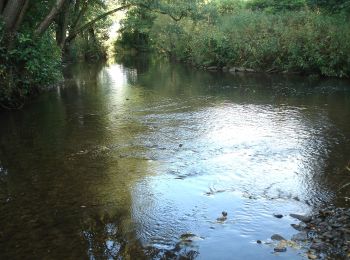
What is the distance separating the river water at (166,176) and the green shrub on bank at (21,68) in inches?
23.1

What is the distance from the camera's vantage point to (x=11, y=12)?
12805 millimetres

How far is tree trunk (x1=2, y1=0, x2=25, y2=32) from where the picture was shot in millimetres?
12758

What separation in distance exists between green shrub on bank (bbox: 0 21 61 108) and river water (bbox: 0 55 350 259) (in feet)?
1.93

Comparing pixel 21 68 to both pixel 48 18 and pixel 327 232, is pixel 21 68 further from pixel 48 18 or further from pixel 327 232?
pixel 327 232

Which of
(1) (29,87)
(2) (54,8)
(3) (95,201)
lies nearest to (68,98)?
(1) (29,87)

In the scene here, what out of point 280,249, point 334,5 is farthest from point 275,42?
point 280,249

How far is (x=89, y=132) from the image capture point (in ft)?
34.1

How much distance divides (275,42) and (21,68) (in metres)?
14.1

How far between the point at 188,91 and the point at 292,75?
24.4 ft

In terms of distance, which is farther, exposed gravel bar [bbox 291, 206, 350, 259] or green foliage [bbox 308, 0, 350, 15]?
green foliage [bbox 308, 0, 350, 15]

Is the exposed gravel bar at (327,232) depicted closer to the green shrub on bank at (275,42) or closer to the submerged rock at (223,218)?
the submerged rock at (223,218)

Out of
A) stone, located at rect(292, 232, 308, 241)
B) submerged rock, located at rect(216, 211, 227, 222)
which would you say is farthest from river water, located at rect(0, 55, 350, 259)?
stone, located at rect(292, 232, 308, 241)

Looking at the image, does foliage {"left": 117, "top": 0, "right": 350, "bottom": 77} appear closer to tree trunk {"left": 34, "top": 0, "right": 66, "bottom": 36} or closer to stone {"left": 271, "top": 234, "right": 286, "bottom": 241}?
tree trunk {"left": 34, "top": 0, "right": 66, "bottom": 36}

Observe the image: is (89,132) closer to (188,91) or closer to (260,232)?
(260,232)
